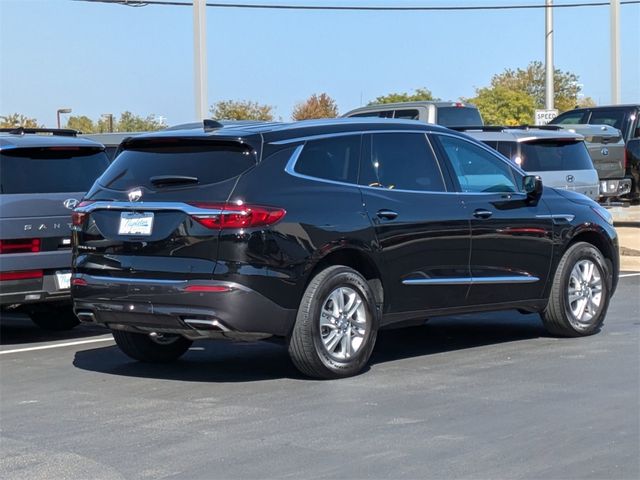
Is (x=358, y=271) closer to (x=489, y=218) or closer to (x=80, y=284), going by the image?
(x=489, y=218)

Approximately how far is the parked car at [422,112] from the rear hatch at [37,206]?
10398 mm

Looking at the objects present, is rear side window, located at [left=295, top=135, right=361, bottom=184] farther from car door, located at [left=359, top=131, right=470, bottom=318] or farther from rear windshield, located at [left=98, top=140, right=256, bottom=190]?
rear windshield, located at [left=98, top=140, right=256, bottom=190]

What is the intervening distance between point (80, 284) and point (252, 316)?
4.74ft

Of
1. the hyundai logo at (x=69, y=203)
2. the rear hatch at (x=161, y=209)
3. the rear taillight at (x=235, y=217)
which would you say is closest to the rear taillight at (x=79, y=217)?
the rear hatch at (x=161, y=209)

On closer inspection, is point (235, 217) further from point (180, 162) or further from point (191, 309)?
point (180, 162)

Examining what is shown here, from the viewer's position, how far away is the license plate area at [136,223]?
7897 mm

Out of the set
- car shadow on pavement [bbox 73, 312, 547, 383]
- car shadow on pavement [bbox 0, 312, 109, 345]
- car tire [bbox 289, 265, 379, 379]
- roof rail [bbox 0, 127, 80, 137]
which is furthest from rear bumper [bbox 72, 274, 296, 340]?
roof rail [bbox 0, 127, 80, 137]

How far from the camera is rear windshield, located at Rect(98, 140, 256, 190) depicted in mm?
7902

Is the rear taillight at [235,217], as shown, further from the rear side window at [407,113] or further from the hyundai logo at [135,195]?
the rear side window at [407,113]

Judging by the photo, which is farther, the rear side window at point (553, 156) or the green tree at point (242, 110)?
the green tree at point (242, 110)

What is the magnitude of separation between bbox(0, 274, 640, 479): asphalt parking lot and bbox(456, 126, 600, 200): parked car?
16.6 feet

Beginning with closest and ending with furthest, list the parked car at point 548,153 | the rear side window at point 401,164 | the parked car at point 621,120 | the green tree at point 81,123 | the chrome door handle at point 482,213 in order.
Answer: the rear side window at point 401,164
the chrome door handle at point 482,213
the parked car at point 548,153
the parked car at point 621,120
the green tree at point 81,123

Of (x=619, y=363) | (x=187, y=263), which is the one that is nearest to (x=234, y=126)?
(x=187, y=263)

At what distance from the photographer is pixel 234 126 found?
8.48 metres
